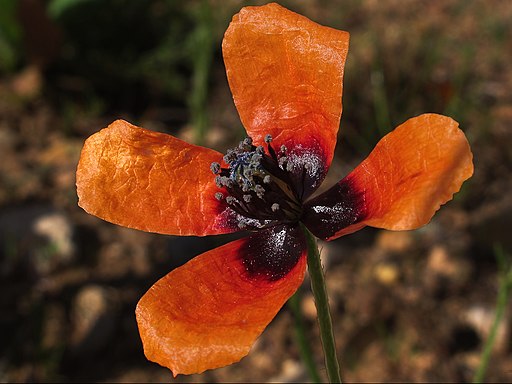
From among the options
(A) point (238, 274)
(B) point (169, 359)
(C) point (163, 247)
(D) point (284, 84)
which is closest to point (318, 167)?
(D) point (284, 84)

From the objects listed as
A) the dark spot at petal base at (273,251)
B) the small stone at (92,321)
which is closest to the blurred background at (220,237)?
the small stone at (92,321)

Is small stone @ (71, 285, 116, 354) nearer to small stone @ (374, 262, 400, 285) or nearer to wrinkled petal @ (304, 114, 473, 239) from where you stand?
small stone @ (374, 262, 400, 285)

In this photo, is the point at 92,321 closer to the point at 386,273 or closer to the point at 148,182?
the point at 386,273

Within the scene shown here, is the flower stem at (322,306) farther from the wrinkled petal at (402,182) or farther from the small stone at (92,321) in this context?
the small stone at (92,321)

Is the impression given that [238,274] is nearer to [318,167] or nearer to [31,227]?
[318,167]

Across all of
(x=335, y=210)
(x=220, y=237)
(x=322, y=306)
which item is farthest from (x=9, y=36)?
(x=322, y=306)

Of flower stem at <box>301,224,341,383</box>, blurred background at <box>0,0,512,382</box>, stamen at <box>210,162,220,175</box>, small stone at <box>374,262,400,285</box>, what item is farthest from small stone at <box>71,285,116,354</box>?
flower stem at <box>301,224,341,383</box>
